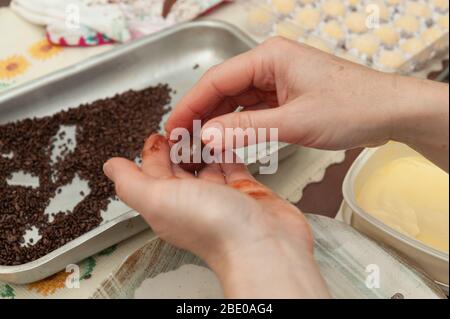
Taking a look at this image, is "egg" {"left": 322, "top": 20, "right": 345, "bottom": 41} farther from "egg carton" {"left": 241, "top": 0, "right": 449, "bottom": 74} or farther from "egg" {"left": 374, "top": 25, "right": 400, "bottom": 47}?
"egg" {"left": 374, "top": 25, "right": 400, "bottom": 47}

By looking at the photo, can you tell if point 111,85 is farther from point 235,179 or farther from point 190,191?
point 190,191

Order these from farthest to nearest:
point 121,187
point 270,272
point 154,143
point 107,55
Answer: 1. point 107,55
2. point 154,143
3. point 121,187
4. point 270,272

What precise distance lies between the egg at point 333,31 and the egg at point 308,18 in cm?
4

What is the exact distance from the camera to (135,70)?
1437 millimetres

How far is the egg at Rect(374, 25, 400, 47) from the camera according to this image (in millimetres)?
1472

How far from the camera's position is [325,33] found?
1.52 m

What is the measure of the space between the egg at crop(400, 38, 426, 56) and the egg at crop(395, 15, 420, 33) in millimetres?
42

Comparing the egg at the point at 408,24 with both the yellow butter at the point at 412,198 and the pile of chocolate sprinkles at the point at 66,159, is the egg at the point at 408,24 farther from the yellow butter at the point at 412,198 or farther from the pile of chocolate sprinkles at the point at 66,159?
the pile of chocolate sprinkles at the point at 66,159

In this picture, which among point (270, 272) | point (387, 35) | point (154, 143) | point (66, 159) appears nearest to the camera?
point (270, 272)

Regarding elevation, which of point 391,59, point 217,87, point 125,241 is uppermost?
point 217,87

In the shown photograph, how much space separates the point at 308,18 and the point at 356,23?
0.49 feet

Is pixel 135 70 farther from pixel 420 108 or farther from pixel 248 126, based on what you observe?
pixel 420 108

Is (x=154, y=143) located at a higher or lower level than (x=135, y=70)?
higher

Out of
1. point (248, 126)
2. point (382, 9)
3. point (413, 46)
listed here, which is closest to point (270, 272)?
point (248, 126)
